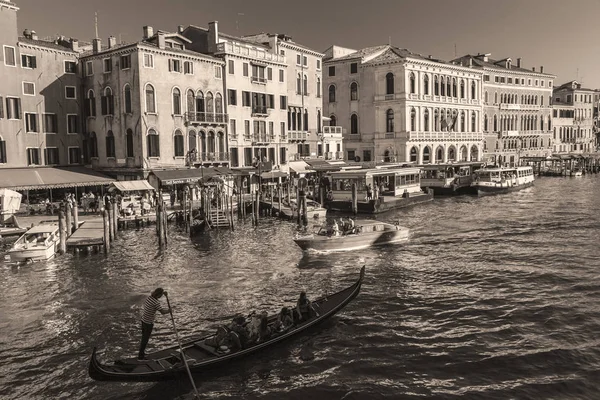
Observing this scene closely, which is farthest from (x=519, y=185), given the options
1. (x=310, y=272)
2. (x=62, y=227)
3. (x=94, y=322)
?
(x=94, y=322)

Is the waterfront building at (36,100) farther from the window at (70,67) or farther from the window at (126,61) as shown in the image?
the window at (126,61)

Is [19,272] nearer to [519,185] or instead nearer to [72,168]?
[72,168]

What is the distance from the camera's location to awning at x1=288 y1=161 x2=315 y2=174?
53062 millimetres

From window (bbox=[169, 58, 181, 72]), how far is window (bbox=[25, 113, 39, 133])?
10353 mm

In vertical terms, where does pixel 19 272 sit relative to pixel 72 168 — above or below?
below

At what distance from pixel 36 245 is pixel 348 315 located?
16.3 m

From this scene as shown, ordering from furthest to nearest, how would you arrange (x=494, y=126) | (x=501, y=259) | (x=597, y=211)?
(x=494, y=126) < (x=597, y=211) < (x=501, y=259)

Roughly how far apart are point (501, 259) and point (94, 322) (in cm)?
1802

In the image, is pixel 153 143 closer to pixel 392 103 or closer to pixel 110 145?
pixel 110 145

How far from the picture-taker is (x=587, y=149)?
358 ft

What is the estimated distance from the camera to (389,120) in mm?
64938

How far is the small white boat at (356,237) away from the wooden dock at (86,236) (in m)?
10.4

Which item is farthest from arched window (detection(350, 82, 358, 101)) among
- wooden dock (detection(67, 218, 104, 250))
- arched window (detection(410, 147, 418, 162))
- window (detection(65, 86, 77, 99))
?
wooden dock (detection(67, 218, 104, 250))

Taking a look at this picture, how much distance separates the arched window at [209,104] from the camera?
1761 inches
